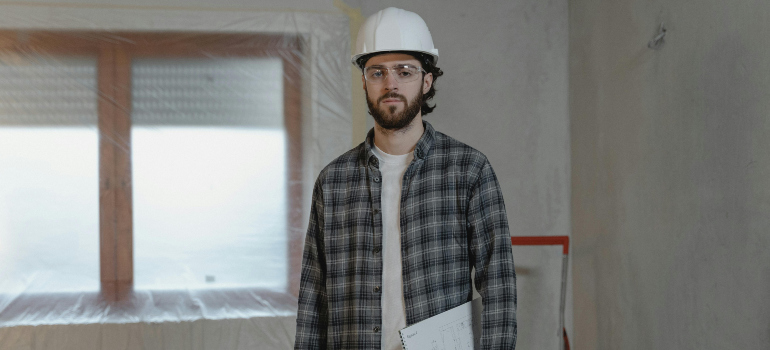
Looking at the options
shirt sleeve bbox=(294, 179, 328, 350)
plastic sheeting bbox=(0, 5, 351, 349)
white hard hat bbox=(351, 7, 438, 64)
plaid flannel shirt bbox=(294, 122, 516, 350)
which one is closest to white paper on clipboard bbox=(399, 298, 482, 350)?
plaid flannel shirt bbox=(294, 122, 516, 350)

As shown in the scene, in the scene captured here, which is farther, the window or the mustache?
the window

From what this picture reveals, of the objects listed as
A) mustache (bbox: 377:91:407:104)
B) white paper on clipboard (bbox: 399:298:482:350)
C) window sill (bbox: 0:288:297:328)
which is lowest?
window sill (bbox: 0:288:297:328)

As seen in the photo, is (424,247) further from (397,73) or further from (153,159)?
(153,159)

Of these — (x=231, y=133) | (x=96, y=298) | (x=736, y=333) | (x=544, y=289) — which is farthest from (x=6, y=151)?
(x=736, y=333)

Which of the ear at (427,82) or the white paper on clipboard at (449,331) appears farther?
the ear at (427,82)

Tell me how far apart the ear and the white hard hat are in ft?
0.17

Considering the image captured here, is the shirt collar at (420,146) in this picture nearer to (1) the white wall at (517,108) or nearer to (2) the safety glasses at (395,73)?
(2) the safety glasses at (395,73)

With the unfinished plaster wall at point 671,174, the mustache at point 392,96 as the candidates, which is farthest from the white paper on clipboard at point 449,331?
the unfinished plaster wall at point 671,174

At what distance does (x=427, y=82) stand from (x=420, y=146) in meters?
0.16

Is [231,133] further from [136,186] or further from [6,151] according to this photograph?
[6,151]

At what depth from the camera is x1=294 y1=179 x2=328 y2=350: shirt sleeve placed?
1.26 metres

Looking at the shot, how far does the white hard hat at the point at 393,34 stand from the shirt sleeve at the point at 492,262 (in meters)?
0.30

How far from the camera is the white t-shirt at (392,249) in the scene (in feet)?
3.76

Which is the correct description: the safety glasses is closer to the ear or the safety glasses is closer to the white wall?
the ear
